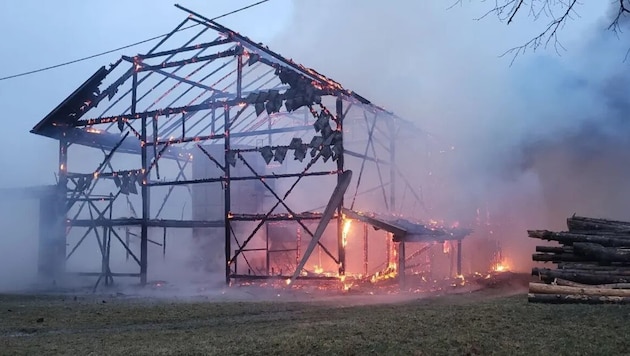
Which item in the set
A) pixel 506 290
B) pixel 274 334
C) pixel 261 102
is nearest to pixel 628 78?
pixel 506 290

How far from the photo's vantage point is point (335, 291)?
59.6 ft

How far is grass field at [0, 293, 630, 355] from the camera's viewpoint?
6543 millimetres

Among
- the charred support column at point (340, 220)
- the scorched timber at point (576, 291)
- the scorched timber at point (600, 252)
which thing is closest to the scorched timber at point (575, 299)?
the scorched timber at point (576, 291)

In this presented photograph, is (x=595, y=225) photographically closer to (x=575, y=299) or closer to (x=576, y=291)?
(x=576, y=291)

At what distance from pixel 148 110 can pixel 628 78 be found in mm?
22713

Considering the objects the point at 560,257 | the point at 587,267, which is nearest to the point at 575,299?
the point at 587,267

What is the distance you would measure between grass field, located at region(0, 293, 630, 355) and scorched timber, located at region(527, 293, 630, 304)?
0.82ft

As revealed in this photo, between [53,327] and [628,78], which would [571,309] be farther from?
[628,78]

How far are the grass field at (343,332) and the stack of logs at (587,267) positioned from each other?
410 mm

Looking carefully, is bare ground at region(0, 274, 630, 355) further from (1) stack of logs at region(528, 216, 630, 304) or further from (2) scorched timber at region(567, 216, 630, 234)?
(2) scorched timber at region(567, 216, 630, 234)

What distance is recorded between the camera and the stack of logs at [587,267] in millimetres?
9352

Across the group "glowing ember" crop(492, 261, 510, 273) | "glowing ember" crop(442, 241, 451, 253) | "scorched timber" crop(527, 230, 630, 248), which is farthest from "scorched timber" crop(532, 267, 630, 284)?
"glowing ember" crop(492, 261, 510, 273)

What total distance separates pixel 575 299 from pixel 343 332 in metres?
4.25

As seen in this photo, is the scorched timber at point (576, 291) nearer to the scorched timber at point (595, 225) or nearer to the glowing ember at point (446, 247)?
the scorched timber at point (595, 225)
